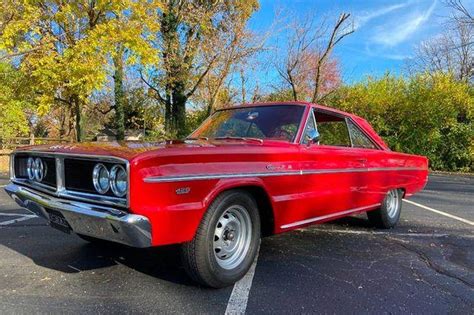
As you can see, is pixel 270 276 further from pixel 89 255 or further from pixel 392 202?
pixel 392 202

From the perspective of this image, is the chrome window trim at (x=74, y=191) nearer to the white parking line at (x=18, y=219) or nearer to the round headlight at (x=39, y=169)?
the round headlight at (x=39, y=169)

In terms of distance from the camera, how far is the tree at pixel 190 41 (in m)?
20.7

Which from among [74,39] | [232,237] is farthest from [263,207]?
[74,39]

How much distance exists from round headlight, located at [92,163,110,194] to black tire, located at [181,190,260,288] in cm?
76

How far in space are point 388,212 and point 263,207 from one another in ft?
9.76

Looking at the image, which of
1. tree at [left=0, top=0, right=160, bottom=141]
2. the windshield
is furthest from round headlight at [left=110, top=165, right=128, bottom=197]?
tree at [left=0, top=0, right=160, bottom=141]

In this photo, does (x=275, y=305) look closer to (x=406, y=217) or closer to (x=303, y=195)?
(x=303, y=195)

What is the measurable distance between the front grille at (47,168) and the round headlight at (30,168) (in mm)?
46

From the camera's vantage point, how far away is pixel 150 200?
299 centimetres

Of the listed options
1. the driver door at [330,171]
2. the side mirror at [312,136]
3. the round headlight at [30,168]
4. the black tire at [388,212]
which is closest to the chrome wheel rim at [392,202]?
the black tire at [388,212]

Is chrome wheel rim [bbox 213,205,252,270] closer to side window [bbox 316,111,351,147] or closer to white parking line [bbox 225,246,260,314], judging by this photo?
white parking line [bbox 225,246,260,314]

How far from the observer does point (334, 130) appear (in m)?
5.62

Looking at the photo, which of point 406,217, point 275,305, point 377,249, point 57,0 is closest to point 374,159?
point 377,249

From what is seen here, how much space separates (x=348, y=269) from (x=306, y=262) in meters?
0.43
